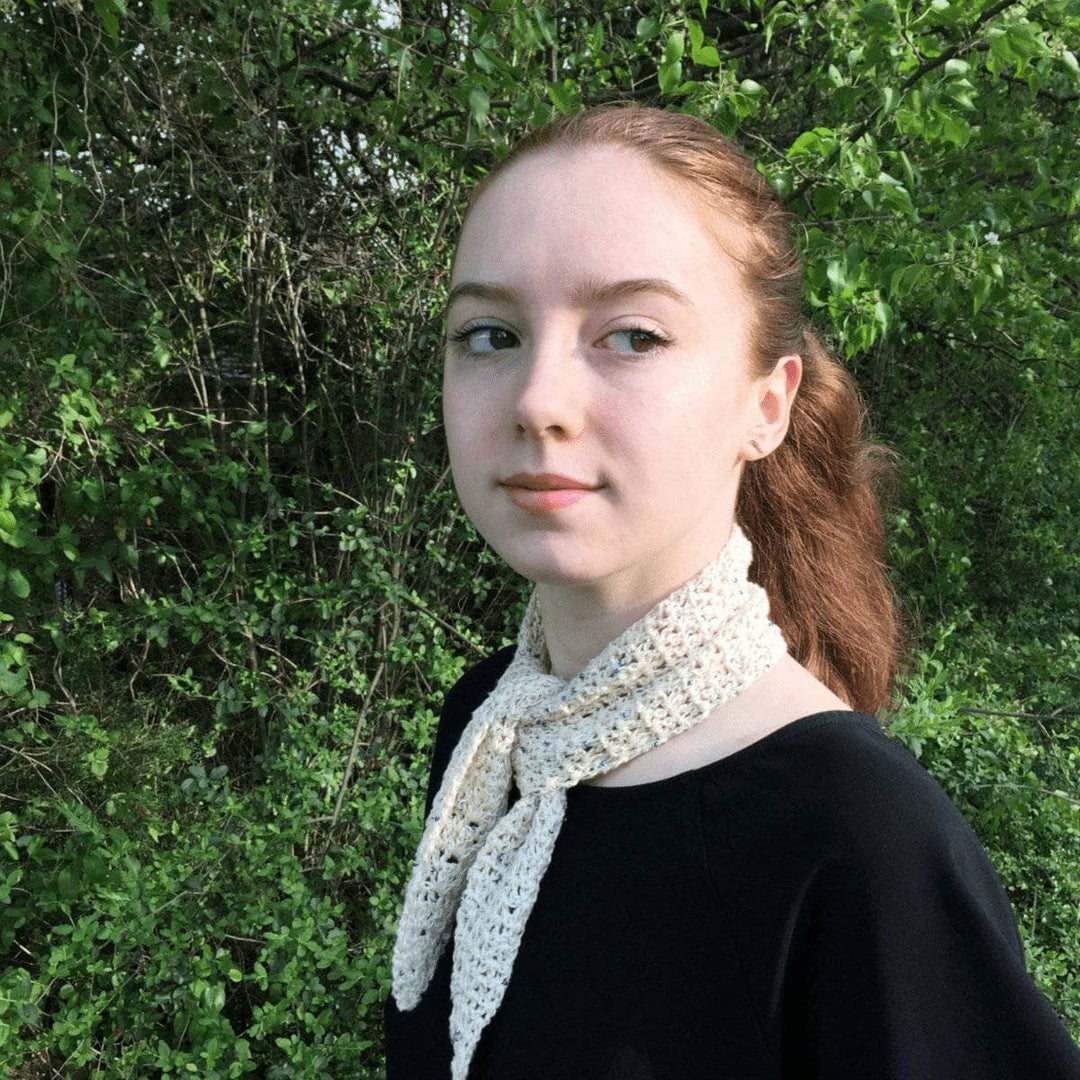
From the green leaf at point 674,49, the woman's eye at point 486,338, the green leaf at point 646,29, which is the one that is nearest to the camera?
the woman's eye at point 486,338

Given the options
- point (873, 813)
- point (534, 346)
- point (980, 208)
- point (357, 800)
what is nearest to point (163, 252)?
point (357, 800)

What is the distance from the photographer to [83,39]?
312 centimetres

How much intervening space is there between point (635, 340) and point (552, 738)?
1.55 feet

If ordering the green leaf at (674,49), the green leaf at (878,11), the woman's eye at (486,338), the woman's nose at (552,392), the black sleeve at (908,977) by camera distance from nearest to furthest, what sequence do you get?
the black sleeve at (908,977) < the woman's nose at (552,392) < the woman's eye at (486,338) < the green leaf at (878,11) < the green leaf at (674,49)

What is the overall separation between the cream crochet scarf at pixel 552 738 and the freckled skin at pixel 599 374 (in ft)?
0.23

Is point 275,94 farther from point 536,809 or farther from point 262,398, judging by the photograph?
point 536,809

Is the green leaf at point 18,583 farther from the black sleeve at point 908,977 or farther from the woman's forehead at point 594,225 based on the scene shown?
the black sleeve at point 908,977

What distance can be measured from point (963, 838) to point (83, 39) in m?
3.23

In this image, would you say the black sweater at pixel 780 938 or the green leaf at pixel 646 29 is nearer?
the black sweater at pixel 780 938

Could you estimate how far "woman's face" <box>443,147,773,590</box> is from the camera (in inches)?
43.9

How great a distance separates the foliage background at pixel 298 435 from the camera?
2.78m

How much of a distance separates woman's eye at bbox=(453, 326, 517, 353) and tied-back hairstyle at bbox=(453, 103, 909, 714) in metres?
0.19

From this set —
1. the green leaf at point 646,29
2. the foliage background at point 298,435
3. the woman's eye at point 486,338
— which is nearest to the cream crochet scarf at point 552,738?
the woman's eye at point 486,338

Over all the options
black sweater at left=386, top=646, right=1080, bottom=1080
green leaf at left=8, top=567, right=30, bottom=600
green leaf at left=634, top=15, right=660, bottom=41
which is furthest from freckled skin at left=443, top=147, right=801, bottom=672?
green leaf at left=8, top=567, right=30, bottom=600
